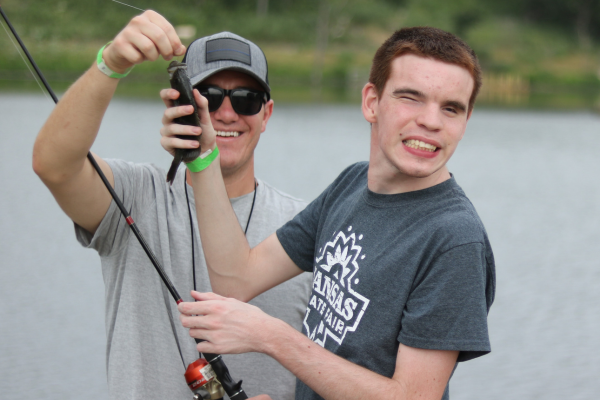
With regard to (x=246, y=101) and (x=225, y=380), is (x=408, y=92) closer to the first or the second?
(x=246, y=101)

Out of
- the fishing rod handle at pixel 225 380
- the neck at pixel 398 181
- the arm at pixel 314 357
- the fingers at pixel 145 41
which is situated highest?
the fingers at pixel 145 41

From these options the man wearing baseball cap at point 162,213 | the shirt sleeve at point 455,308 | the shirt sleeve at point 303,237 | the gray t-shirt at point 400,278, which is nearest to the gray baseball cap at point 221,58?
the man wearing baseball cap at point 162,213

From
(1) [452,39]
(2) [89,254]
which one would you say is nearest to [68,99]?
(1) [452,39]

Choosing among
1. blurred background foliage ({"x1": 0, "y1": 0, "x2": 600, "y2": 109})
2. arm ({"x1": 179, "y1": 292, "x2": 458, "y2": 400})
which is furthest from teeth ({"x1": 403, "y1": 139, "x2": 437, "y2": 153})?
blurred background foliage ({"x1": 0, "y1": 0, "x2": 600, "y2": 109})

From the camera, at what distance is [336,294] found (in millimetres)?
1965

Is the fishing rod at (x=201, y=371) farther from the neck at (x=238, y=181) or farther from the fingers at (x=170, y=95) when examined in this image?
the neck at (x=238, y=181)

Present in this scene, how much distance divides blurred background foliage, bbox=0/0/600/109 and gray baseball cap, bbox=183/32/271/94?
23.7 m

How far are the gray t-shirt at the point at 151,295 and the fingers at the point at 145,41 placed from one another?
0.64 meters

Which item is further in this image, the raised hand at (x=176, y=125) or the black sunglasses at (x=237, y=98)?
→ the black sunglasses at (x=237, y=98)

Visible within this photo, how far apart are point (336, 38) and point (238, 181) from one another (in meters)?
45.8

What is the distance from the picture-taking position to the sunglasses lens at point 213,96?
2541 millimetres

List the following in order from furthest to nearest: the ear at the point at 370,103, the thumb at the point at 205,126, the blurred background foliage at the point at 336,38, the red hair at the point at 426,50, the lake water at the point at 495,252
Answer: the blurred background foliage at the point at 336,38 → the lake water at the point at 495,252 → the ear at the point at 370,103 → the thumb at the point at 205,126 → the red hair at the point at 426,50

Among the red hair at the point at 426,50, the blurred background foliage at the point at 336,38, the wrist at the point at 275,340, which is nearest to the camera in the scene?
the wrist at the point at 275,340

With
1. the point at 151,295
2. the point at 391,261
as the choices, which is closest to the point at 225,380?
the point at 151,295
